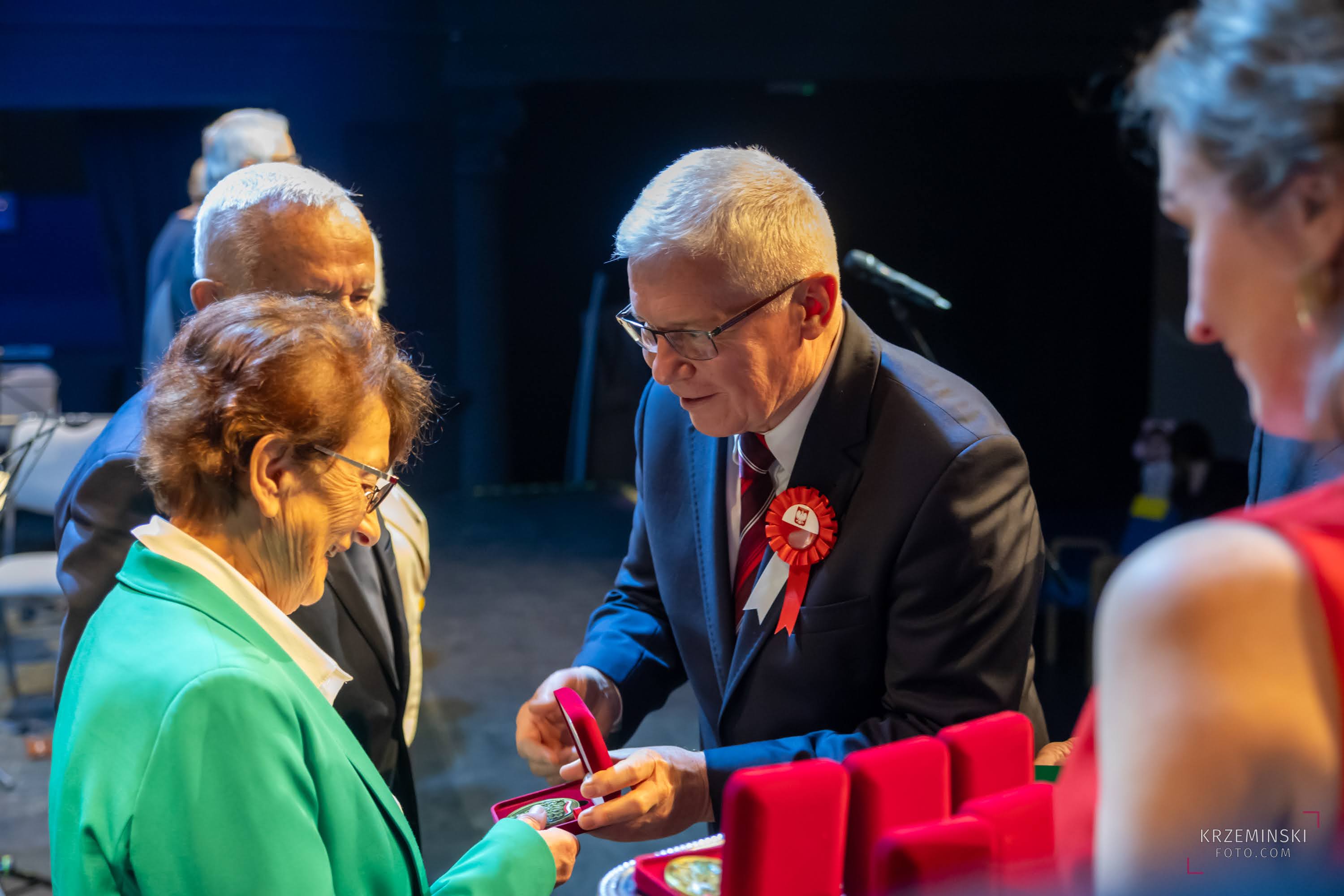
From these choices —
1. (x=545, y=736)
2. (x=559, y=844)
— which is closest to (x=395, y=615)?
(x=545, y=736)

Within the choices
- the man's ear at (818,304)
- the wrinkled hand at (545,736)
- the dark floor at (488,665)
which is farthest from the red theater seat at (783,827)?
the dark floor at (488,665)

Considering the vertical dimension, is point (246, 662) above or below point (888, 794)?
above

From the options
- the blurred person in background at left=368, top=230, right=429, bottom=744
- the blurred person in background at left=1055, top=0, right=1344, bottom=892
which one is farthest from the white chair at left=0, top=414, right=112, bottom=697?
the blurred person in background at left=1055, top=0, right=1344, bottom=892

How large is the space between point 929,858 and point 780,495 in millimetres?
800

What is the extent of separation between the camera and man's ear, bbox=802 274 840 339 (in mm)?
1660

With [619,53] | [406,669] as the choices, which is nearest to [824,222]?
[406,669]

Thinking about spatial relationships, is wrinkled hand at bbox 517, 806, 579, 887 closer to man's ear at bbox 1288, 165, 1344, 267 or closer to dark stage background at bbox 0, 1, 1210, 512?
man's ear at bbox 1288, 165, 1344, 267

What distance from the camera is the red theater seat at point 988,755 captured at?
1.10 metres

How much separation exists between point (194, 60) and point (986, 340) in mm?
5978

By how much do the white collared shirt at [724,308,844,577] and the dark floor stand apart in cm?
206

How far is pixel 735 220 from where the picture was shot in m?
1.58

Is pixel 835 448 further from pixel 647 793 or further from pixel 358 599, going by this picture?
pixel 358 599

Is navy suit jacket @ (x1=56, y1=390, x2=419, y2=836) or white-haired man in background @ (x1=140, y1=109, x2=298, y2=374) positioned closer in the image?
navy suit jacket @ (x1=56, y1=390, x2=419, y2=836)

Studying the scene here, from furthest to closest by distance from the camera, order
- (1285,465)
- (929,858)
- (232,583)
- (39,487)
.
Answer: (39,487) < (1285,465) < (232,583) < (929,858)
